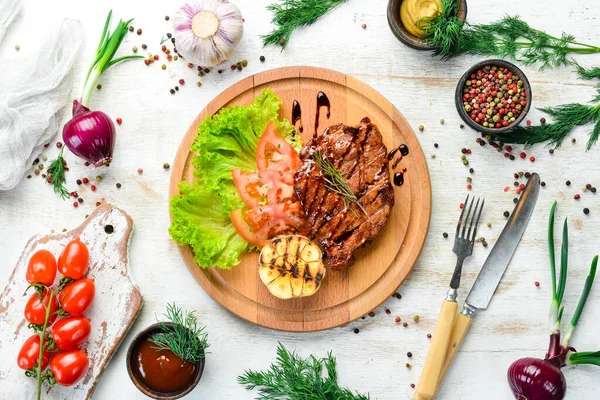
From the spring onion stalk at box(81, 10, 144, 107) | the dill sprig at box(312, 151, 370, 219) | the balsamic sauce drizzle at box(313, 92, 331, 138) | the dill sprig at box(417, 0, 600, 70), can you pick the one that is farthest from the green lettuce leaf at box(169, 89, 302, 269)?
the dill sprig at box(417, 0, 600, 70)

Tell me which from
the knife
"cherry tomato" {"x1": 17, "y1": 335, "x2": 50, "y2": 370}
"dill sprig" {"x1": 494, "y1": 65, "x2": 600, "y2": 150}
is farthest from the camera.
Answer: "dill sprig" {"x1": 494, "y1": 65, "x2": 600, "y2": 150}

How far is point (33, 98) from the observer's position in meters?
4.21

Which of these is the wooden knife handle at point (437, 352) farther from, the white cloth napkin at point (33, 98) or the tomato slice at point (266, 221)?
the white cloth napkin at point (33, 98)

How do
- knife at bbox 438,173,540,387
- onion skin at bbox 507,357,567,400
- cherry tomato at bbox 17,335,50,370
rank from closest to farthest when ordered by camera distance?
onion skin at bbox 507,357,567,400
cherry tomato at bbox 17,335,50,370
knife at bbox 438,173,540,387

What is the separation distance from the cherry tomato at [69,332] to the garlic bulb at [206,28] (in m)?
1.79

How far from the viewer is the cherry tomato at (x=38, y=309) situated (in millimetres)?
3920

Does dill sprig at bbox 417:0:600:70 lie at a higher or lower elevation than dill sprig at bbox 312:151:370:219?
higher

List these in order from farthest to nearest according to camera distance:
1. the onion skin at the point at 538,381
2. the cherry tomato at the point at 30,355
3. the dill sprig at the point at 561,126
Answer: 1. the dill sprig at the point at 561,126
2. the cherry tomato at the point at 30,355
3. the onion skin at the point at 538,381

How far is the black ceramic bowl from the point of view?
13.2ft

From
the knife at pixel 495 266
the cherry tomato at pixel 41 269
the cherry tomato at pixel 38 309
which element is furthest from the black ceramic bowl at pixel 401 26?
the cherry tomato at pixel 38 309

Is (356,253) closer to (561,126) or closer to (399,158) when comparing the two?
(399,158)

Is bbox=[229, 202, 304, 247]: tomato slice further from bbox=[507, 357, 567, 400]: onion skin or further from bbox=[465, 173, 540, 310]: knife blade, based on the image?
bbox=[507, 357, 567, 400]: onion skin

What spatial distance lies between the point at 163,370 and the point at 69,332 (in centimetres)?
62

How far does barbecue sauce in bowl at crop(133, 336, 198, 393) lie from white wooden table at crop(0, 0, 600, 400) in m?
0.27
